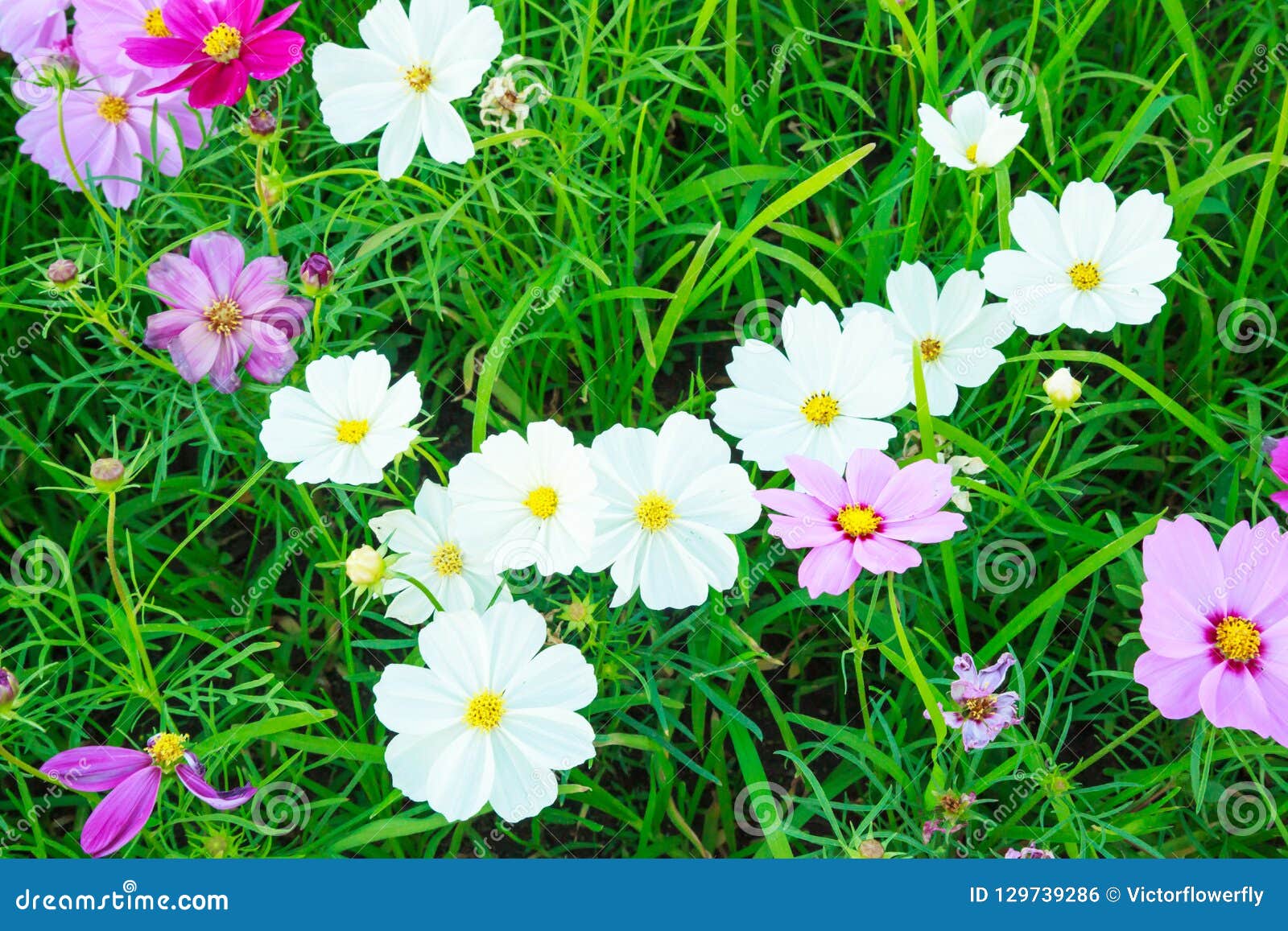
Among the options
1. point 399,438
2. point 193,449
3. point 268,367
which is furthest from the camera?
point 193,449

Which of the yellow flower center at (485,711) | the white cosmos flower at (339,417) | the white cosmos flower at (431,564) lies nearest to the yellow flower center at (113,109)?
the white cosmos flower at (339,417)

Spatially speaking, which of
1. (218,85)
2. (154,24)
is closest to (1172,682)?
(218,85)

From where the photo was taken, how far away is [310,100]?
145cm

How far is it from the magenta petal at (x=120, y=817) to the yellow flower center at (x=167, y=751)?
0.01 m

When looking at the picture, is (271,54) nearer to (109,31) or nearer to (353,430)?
(109,31)

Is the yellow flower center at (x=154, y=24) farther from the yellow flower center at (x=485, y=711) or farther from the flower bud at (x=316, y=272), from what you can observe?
the yellow flower center at (x=485, y=711)

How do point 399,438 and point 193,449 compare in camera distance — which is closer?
point 399,438

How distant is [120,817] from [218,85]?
66 centimetres

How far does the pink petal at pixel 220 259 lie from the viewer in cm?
117

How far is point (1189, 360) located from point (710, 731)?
2.25ft

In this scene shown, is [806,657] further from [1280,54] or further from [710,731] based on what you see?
[1280,54]

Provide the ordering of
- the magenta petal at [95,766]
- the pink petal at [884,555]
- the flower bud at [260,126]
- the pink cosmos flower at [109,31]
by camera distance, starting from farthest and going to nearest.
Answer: the pink cosmos flower at [109,31] → the flower bud at [260,126] → the magenta petal at [95,766] → the pink petal at [884,555]

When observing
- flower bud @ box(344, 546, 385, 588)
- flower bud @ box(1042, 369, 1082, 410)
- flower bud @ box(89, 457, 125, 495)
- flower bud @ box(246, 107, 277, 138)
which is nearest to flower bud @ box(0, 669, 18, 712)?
flower bud @ box(89, 457, 125, 495)

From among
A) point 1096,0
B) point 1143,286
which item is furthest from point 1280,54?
point 1143,286
